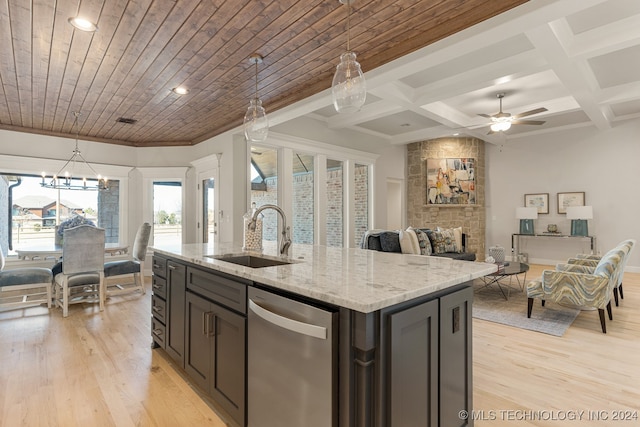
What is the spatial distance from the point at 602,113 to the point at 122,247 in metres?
7.96

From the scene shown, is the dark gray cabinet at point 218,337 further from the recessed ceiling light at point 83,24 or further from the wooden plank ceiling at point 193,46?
the recessed ceiling light at point 83,24

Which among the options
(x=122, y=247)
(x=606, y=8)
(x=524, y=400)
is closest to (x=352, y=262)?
(x=524, y=400)

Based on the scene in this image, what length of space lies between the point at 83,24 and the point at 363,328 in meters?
2.91

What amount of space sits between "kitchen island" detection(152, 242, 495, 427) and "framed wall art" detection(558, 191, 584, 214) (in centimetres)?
690

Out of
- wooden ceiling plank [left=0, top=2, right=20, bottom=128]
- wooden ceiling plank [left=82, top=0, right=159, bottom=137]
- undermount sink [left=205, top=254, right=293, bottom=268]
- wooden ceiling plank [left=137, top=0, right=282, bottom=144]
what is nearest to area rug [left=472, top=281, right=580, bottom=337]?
undermount sink [left=205, top=254, right=293, bottom=268]

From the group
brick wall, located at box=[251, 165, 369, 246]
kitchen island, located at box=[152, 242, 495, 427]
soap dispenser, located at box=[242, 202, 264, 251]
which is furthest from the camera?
brick wall, located at box=[251, 165, 369, 246]

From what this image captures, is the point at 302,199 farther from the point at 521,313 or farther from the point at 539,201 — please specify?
the point at 539,201

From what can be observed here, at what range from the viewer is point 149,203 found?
6.48 m

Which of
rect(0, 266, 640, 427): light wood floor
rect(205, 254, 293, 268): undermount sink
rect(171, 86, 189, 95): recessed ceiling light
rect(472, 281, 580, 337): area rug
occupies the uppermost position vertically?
rect(171, 86, 189, 95): recessed ceiling light

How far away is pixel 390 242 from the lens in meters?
5.38

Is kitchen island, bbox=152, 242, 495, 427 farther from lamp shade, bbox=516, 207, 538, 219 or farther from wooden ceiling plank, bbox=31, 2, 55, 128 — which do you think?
lamp shade, bbox=516, 207, 538, 219

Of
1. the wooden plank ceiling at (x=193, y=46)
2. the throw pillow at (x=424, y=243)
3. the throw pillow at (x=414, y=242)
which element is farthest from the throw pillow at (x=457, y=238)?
the wooden plank ceiling at (x=193, y=46)

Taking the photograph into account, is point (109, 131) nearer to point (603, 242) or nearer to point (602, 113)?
point (602, 113)

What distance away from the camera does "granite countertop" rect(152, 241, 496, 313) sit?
1234 mm
